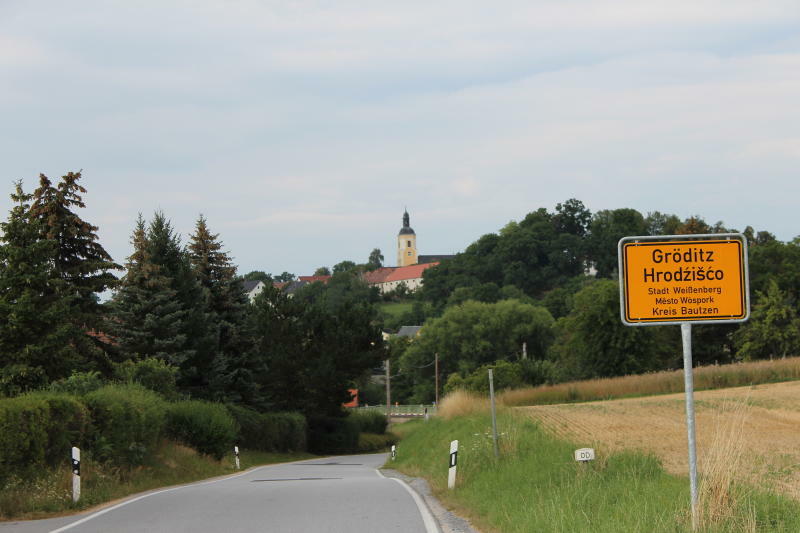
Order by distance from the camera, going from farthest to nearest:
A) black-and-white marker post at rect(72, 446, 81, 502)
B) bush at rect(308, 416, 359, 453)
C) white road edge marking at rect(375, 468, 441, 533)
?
bush at rect(308, 416, 359, 453) → black-and-white marker post at rect(72, 446, 81, 502) → white road edge marking at rect(375, 468, 441, 533)

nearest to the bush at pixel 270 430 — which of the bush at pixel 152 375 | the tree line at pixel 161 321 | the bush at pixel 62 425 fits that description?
the tree line at pixel 161 321

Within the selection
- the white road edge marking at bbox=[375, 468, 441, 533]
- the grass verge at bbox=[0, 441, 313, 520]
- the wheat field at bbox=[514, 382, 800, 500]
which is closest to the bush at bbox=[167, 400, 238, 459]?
the grass verge at bbox=[0, 441, 313, 520]

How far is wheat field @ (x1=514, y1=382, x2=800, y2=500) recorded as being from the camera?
1038cm

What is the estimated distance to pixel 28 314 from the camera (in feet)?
102

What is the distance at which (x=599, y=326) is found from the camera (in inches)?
2771

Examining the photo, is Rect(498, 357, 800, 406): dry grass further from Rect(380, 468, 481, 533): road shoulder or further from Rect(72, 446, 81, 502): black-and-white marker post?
Rect(72, 446, 81, 502): black-and-white marker post

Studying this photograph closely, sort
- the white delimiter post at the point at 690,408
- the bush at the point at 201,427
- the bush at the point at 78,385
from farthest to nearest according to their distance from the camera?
the bush at the point at 201,427 → the bush at the point at 78,385 → the white delimiter post at the point at 690,408

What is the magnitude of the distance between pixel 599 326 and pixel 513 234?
94163 millimetres

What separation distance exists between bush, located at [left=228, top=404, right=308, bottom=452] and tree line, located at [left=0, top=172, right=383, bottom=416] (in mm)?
1944

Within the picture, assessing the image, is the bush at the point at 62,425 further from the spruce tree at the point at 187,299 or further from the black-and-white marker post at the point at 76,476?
the spruce tree at the point at 187,299

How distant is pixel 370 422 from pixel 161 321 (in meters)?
35.2

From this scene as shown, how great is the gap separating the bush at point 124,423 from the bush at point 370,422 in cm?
4583

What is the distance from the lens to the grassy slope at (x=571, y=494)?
874 cm

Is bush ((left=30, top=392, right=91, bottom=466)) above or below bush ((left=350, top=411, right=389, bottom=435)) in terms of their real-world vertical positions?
above
